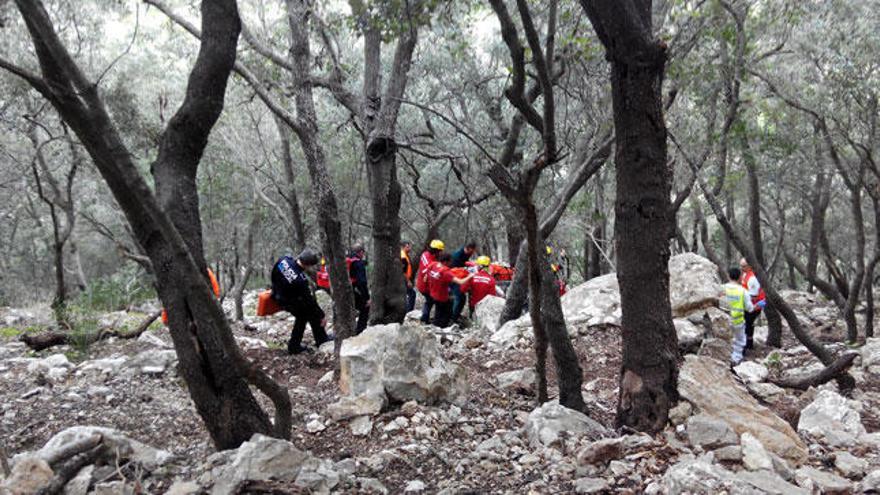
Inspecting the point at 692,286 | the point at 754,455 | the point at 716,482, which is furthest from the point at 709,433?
the point at 692,286

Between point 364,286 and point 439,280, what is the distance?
1.23 meters

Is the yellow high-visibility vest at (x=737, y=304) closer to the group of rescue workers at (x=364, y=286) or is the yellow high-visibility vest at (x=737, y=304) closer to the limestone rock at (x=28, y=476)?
the group of rescue workers at (x=364, y=286)

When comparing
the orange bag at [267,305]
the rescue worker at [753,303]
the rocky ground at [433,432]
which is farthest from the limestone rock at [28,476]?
the rescue worker at [753,303]

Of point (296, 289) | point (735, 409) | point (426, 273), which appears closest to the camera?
point (735, 409)

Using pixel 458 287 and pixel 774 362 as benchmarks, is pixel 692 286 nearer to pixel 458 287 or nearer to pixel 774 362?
pixel 774 362

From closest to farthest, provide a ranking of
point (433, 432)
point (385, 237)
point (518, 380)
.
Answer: point (433, 432)
point (518, 380)
point (385, 237)

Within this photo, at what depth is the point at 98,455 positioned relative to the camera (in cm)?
396

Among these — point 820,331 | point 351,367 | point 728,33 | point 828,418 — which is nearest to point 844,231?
point 820,331

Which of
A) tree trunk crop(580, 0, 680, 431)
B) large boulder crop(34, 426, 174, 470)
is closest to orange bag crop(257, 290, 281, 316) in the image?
large boulder crop(34, 426, 174, 470)

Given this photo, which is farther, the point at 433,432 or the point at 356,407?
the point at 356,407

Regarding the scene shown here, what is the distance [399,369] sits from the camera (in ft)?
17.6

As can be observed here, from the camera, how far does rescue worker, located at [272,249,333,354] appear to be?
833 centimetres

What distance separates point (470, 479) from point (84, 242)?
30.2 m

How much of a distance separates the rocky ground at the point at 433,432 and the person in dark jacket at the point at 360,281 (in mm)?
1876
